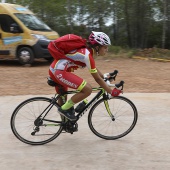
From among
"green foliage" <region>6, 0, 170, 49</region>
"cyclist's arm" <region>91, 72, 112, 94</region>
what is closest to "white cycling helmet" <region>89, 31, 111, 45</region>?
"cyclist's arm" <region>91, 72, 112, 94</region>

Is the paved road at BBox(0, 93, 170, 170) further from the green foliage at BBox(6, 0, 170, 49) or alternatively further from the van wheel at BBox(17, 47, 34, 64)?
the green foliage at BBox(6, 0, 170, 49)

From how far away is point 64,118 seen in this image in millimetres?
4656

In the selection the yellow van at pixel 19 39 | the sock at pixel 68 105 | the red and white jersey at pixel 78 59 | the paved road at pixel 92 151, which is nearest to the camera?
the paved road at pixel 92 151

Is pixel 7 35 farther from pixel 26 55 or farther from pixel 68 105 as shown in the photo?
pixel 68 105

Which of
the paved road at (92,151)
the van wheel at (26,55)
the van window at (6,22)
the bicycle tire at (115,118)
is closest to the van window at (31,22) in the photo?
the van window at (6,22)

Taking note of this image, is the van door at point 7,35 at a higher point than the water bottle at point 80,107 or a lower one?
higher

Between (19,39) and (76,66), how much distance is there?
8.21 meters

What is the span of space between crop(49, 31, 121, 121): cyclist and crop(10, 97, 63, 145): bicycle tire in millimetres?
302

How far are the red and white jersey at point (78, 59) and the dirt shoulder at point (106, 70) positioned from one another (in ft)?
11.3

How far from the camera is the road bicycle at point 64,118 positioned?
181 inches

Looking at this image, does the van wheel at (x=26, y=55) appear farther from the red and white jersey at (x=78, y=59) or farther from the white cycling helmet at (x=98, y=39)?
the white cycling helmet at (x=98, y=39)

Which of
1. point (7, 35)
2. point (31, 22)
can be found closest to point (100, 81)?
point (7, 35)

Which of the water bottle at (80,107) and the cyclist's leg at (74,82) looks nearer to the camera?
the cyclist's leg at (74,82)

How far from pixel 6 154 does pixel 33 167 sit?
1.90 feet
